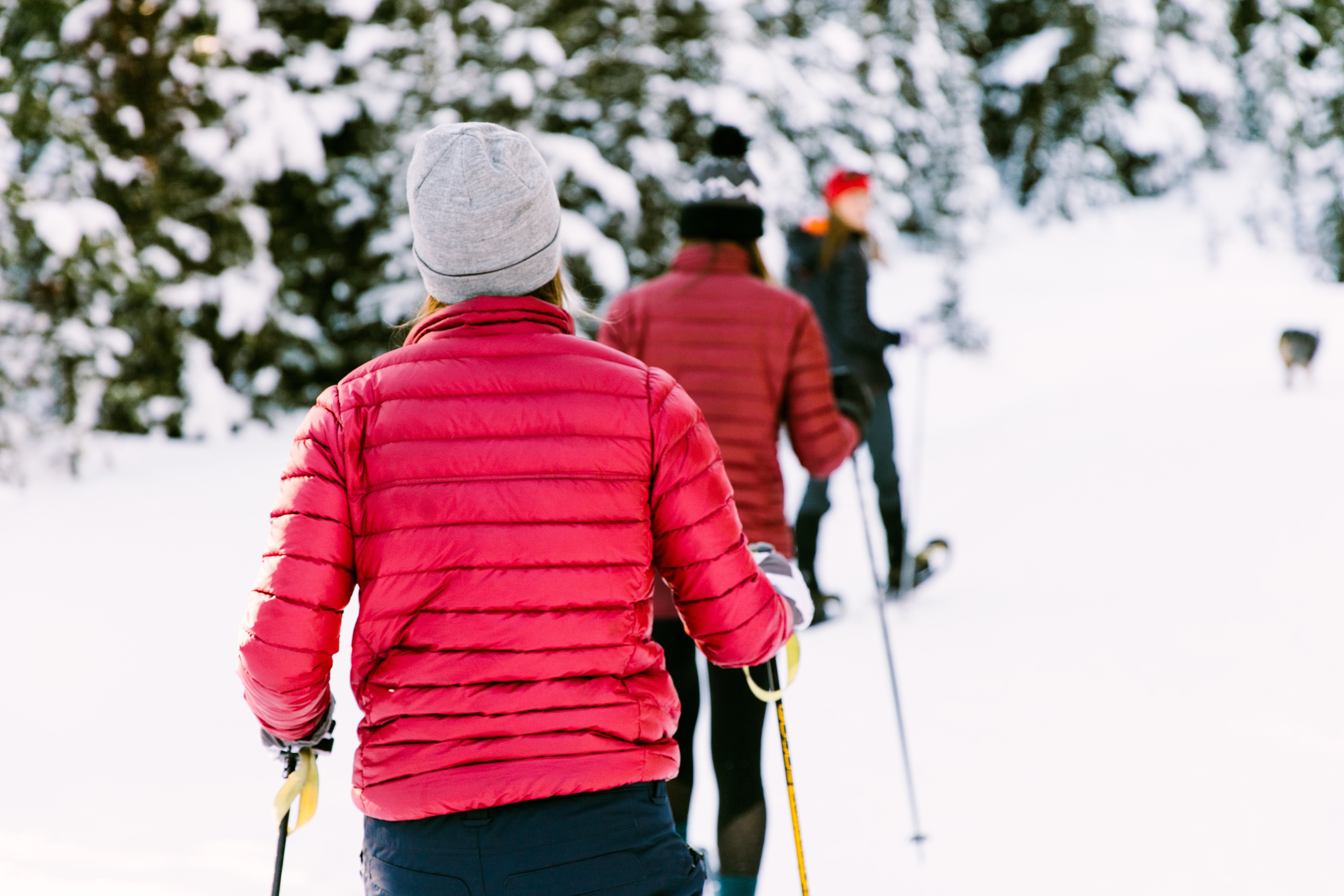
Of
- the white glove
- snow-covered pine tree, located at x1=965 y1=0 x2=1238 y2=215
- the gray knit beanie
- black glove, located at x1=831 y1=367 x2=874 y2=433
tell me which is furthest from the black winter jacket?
snow-covered pine tree, located at x1=965 y1=0 x2=1238 y2=215

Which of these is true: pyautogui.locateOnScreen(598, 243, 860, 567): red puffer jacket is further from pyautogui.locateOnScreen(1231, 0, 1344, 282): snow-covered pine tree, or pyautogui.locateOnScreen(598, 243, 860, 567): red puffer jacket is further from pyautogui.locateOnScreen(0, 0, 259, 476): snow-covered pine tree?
pyautogui.locateOnScreen(1231, 0, 1344, 282): snow-covered pine tree

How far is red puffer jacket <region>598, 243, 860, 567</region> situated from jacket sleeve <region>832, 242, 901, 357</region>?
2.54 meters

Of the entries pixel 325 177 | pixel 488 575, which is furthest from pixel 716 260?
pixel 325 177

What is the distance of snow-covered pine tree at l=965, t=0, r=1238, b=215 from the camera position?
20344mm

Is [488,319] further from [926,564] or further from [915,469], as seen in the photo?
[915,469]

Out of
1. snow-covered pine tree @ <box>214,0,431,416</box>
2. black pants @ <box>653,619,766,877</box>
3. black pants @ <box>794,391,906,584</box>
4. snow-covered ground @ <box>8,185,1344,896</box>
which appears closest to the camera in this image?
black pants @ <box>653,619,766,877</box>

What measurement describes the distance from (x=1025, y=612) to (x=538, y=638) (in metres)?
4.92

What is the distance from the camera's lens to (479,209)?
5.15ft

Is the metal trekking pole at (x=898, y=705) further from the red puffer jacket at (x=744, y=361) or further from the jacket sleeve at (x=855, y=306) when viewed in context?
the jacket sleeve at (x=855, y=306)

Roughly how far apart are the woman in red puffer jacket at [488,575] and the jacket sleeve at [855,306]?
4.03 metres

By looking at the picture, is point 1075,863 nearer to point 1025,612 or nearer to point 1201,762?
point 1201,762

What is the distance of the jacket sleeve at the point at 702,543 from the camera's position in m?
1.62

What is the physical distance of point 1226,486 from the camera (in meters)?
7.98

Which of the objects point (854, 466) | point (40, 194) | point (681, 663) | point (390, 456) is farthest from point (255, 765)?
point (40, 194)
